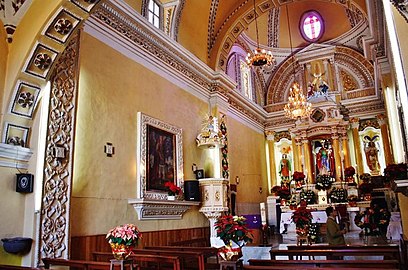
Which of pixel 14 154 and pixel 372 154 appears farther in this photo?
pixel 372 154

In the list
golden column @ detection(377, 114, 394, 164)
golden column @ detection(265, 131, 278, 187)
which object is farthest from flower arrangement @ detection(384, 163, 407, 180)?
golden column @ detection(265, 131, 278, 187)

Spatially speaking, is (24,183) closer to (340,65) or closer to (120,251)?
(120,251)

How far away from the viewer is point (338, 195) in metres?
14.9

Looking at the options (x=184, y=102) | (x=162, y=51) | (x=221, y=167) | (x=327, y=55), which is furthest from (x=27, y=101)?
(x=327, y=55)

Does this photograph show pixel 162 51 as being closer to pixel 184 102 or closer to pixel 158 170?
pixel 184 102

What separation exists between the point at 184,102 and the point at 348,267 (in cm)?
667

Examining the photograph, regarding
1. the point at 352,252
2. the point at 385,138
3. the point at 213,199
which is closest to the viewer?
the point at 352,252

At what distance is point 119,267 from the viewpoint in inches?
175

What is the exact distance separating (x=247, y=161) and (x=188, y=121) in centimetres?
538

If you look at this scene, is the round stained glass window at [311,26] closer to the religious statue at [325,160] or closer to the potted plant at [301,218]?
the religious statue at [325,160]

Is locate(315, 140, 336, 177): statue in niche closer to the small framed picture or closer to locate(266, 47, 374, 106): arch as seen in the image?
locate(266, 47, 374, 106): arch

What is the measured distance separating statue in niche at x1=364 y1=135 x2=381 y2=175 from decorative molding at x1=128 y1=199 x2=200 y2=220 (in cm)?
955

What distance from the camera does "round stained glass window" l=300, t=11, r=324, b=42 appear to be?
16.9 m

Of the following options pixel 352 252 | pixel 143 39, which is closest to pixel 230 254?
pixel 352 252
